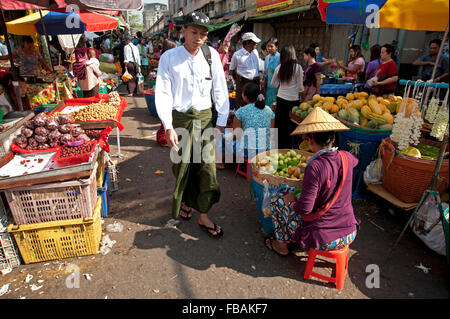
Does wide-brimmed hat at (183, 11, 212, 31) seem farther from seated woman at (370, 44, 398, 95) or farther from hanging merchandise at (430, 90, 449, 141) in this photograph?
seated woman at (370, 44, 398, 95)

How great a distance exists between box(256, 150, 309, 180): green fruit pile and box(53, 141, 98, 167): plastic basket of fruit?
75.2 inches

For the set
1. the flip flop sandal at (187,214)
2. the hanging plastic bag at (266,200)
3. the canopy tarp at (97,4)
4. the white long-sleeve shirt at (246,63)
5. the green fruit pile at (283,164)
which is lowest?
the flip flop sandal at (187,214)

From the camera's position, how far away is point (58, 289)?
257 cm

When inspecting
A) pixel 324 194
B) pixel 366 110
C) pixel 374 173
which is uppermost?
pixel 366 110

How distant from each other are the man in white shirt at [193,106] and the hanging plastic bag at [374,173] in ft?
7.01

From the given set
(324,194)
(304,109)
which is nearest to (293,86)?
(304,109)

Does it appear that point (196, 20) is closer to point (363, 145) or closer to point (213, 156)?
point (213, 156)

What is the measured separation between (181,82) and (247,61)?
471 cm

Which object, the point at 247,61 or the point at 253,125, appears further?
the point at 247,61

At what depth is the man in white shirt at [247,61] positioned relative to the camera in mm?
7023

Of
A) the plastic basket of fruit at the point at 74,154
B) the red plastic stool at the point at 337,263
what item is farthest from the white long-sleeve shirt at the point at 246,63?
the red plastic stool at the point at 337,263

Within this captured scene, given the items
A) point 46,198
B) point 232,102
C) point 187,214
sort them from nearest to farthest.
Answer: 1. point 46,198
2. point 187,214
3. point 232,102

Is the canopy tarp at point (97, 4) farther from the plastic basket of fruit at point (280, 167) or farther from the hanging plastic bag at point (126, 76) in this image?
the hanging plastic bag at point (126, 76)

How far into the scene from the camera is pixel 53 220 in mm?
2781
